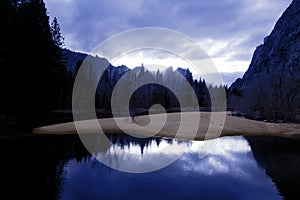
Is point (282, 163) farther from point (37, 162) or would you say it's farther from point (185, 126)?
point (37, 162)

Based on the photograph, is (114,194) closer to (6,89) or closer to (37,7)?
(6,89)

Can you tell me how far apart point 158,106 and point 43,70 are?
41.4 m

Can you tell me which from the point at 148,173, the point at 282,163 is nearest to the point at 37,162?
the point at 148,173

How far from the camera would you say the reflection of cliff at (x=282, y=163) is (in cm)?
865

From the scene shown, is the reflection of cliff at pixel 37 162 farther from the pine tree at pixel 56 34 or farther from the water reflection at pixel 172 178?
the pine tree at pixel 56 34

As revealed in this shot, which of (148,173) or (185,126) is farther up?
(185,126)

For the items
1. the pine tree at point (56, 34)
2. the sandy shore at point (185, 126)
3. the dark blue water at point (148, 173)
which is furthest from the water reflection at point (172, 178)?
the pine tree at point (56, 34)

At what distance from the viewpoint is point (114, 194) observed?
788 cm

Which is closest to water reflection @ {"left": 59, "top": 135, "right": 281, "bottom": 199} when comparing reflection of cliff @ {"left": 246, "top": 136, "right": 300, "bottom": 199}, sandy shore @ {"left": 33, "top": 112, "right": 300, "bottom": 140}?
reflection of cliff @ {"left": 246, "top": 136, "right": 300, "bottom": 199}

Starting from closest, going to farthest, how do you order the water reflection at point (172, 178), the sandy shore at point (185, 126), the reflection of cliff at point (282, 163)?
the water reflection at point (172, 178)
the reflection of cliff at point (282, 163)
the sandy shore at point (185, 126)

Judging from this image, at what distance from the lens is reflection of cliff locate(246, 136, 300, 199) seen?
28.4ft

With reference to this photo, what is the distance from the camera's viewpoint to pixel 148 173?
10.4 m

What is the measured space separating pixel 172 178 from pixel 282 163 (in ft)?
21.8

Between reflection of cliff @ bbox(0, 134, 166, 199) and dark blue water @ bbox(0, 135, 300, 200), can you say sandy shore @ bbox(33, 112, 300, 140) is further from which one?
dark blue water @ bbox(0, 135, 300, 200)
